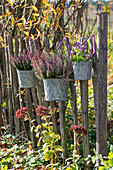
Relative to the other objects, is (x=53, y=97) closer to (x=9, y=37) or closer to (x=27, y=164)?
(x=27, y=164)

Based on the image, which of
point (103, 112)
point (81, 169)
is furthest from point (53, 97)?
point (81, 169)

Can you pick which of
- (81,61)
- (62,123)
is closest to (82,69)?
(81,61)

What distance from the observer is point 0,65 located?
3.29m

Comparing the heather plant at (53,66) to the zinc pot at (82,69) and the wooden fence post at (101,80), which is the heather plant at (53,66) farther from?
the wooden fence post at (101,80)

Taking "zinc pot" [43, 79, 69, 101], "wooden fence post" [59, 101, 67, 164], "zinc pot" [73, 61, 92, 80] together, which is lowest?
"wooden fence post" [59, 101, 67, 164]

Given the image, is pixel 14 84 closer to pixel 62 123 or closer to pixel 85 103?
pixel 62 123

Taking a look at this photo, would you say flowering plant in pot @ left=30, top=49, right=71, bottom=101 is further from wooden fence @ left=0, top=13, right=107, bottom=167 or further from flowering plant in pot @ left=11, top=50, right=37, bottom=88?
flowering plant in pot @ left=11, top=50, right=37, bottom=88

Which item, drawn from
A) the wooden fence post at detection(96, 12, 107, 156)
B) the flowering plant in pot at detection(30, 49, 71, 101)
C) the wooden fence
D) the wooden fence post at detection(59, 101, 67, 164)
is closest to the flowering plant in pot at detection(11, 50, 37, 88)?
the wooden fence

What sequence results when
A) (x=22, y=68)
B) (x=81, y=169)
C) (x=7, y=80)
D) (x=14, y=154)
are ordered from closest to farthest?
1. (x=81, y=169)
2. (x=22, y=68)
3. (x=14, y=154)
4. (x=7, y=80)

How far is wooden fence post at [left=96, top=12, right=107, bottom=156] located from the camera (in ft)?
5.85

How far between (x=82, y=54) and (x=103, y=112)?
1.77 ft

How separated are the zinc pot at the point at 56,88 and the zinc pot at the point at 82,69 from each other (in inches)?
7.7

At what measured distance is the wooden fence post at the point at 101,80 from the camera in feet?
5.85

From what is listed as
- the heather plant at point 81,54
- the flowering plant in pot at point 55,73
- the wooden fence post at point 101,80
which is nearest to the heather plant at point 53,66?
the flowering plant in pot at point 55,73
